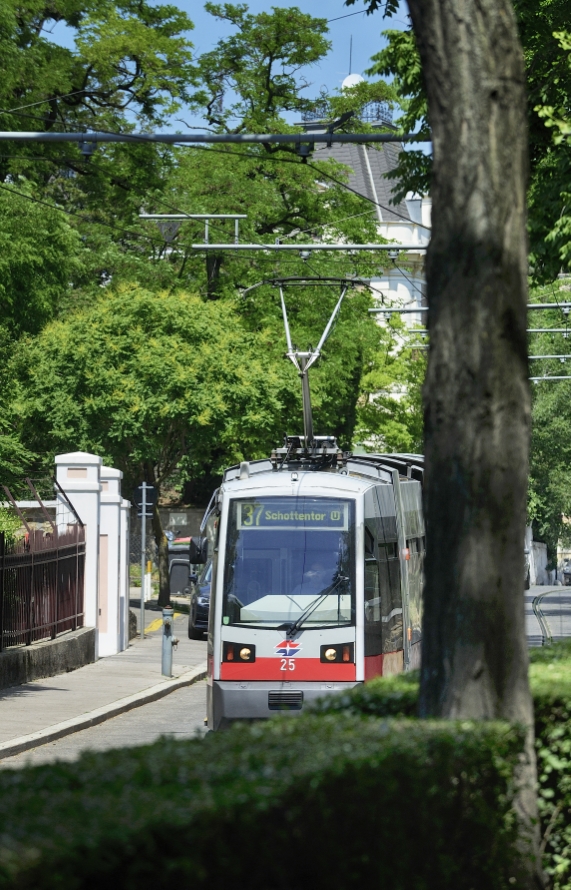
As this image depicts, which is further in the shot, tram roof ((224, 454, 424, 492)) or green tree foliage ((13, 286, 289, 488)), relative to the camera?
green tree foliage ((13, 286, 289, 488))

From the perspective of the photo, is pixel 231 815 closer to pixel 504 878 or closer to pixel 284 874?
pixel 284 874

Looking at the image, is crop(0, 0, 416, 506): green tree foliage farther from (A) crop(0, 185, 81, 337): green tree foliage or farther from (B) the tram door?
(B) the tram door

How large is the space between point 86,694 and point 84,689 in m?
0.69

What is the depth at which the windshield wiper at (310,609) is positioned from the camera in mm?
14062

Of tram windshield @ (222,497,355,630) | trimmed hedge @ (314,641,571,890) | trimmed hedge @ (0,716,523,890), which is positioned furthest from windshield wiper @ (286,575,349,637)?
trimmed hedge @ (0,716,523,890)

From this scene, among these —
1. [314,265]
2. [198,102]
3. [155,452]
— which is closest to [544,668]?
[155,452]

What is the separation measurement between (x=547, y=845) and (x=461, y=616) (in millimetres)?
1058

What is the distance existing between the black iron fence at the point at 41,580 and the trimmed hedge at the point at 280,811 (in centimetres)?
1362

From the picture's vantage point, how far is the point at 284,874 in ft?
12.3

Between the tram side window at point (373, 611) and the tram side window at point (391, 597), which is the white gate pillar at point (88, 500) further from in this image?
the tram side window at point (373, 611)

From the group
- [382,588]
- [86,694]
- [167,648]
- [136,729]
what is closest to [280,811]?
[382,588]

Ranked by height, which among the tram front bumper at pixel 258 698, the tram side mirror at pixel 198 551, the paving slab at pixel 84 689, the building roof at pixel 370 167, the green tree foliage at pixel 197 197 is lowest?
the paving slab at pixel 84 689

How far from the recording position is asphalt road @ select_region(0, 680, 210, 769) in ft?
42.5

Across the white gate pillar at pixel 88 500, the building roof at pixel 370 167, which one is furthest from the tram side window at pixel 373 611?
the building roof at pixel 370 167
